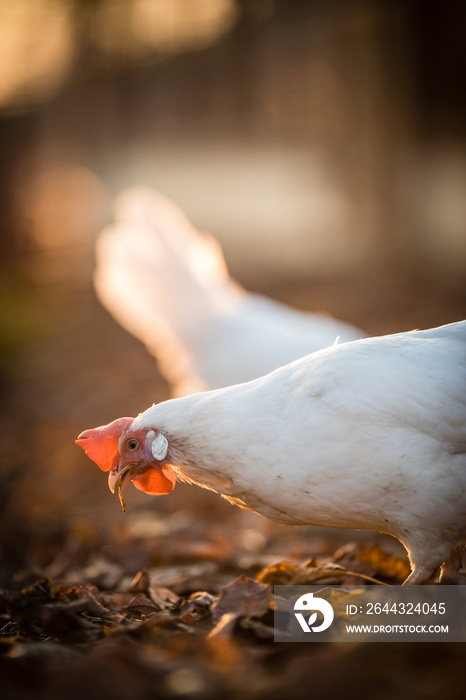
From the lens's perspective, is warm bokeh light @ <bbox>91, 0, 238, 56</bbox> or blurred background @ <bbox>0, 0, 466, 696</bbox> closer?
blurred background @ <bbox>0, 0, 466, 696</bbox>

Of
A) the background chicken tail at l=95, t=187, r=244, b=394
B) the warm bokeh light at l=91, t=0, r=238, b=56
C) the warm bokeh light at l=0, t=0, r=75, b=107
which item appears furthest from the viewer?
the warm bokeh light at l=0, t=0, r=75, b=107

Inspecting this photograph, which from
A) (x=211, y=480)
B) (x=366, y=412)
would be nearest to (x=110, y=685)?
(x=211, y=480)

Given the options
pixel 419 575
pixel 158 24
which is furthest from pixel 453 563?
pixel 158 24

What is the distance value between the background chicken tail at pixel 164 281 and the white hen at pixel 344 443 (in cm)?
163

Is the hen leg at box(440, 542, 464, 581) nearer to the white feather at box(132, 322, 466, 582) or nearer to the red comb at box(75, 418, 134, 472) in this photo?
the white feather at box(132, 322, 466, 582)

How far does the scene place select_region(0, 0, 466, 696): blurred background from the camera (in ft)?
20.7

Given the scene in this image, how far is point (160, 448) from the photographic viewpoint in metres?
1.86

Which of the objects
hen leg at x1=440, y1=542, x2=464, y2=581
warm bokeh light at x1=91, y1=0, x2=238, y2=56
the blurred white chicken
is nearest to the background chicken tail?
the blurred white chicken

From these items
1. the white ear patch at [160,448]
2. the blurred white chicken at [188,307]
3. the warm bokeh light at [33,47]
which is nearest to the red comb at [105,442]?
the white ear patch at [160,448]

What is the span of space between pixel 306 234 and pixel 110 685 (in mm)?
7570

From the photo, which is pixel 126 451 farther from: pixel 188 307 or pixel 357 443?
pixel 188 307

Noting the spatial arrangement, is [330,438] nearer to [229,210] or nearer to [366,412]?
[366,412]

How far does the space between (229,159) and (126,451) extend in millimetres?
7076

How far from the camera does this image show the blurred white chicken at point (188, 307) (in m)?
3.36
